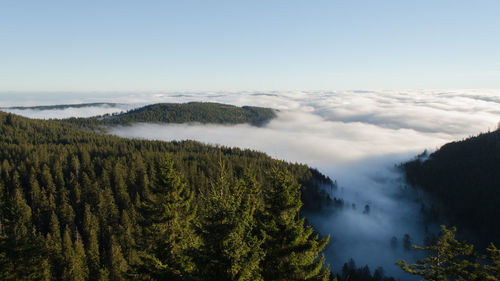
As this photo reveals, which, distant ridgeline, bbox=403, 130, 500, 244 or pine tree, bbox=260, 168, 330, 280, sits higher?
pine tree, bbox=260, 168, 330, 280

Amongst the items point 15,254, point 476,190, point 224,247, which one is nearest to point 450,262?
point 224,247

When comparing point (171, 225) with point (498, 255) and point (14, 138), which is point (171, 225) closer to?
point (498, 255)

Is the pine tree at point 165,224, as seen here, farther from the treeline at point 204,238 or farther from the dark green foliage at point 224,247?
the dark green foliage at point 224,247

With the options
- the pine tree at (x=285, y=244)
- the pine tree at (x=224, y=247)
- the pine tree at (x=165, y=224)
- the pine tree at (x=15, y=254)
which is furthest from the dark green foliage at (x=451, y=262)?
the pine tree at (x=15, y=254)

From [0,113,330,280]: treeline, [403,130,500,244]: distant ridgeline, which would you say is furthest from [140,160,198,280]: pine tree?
[403,130,500,244]: distant ridgeline

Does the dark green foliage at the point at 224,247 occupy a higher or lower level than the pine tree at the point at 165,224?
higher

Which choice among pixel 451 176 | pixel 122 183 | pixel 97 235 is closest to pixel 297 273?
pixel 97 235

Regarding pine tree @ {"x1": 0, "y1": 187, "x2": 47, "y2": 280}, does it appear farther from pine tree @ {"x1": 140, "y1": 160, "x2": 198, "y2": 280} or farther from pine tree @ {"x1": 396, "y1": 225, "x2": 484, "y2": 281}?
pine tree @ {"x1": 396, "y1": 225, "x2": 484, "y2": 281}

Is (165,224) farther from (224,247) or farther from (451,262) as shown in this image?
(451,262)

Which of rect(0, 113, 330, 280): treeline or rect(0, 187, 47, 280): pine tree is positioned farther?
rect(0, 187, 47, 280): pine tree

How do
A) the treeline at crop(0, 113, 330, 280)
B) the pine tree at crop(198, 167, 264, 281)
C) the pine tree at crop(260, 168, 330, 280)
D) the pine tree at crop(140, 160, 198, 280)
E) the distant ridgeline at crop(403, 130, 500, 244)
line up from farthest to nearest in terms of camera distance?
the distant ridgeline at crop(403, 130, 500, 244), the pine tree at crop(140, 160, 198, 280), the pine tree at crop(260, 168, 330, 280), the treeline at crop(0, 113, 330, 280), the pine tree at crop(198, 167, 264, 281)

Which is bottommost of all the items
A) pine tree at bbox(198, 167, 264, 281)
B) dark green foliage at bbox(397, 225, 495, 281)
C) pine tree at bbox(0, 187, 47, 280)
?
pine tree at bbox(0, 187, 47, 280)
